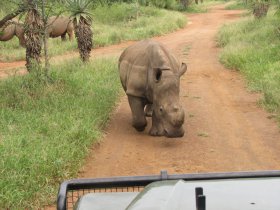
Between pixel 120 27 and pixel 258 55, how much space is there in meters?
13.3

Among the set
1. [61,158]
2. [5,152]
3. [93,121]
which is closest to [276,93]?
[93,121]

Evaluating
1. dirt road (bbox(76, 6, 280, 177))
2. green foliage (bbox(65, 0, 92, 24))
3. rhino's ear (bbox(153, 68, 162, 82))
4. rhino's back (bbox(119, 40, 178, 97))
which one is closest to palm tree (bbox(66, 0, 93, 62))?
green foliage (bbox(65, 0, 92, 24))

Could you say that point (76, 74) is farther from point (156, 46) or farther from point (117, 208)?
point (117, 208)

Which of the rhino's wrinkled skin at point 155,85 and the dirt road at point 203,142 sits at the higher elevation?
the rhino's wrinkled skin at point 155,85

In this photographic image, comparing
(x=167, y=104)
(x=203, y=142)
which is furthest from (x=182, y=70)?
(x=203, y=142)

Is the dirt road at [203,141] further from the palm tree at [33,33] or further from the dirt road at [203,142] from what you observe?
the palm tree at [33,33]

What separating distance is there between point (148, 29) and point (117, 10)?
20.4 feet

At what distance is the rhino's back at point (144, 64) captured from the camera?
859 centimetres

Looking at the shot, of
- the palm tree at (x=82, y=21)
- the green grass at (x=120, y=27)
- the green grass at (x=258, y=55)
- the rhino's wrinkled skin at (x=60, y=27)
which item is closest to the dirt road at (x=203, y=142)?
the green grass at (x=258, y=55)

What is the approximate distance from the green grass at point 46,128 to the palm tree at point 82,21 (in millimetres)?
2826

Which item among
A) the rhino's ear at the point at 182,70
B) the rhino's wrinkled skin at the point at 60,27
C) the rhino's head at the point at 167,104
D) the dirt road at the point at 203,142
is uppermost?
the rhino's ear at the point at 182,70

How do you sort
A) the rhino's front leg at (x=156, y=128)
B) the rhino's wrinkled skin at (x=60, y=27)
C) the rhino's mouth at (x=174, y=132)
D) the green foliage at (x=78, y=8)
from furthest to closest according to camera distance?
the rhino's wrinkled skin at (x=60, y=27) < the green foliage at (x=78, y=8) < the rhino's front leg at (x=156, y=128) < the rhino's mouth at (x=174, y=132)

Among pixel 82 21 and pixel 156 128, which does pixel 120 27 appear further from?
pixel 156 128

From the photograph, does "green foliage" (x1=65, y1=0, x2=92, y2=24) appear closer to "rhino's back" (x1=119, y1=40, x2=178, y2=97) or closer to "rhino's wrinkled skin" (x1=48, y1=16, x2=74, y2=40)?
"rhino's back" (x1=119, y1=40, x2=178, y2=97)
